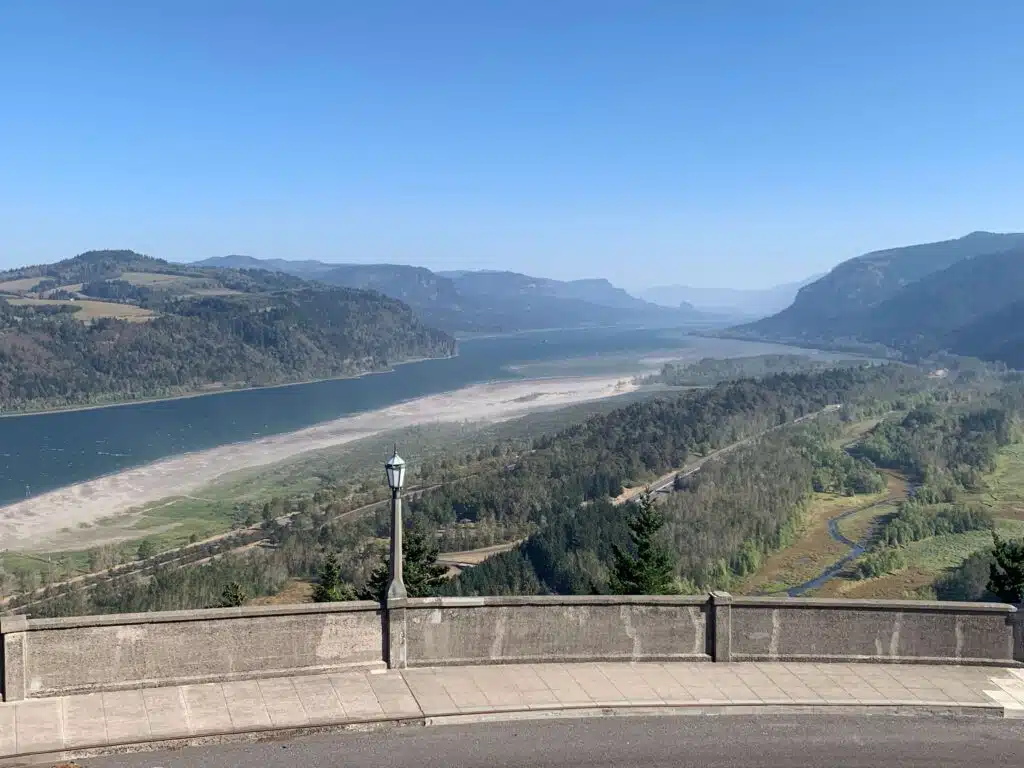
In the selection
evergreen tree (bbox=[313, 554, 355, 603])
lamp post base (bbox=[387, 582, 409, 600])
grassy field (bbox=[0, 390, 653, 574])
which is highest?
lamp post base (bbox=[387, 582, 409, 600])

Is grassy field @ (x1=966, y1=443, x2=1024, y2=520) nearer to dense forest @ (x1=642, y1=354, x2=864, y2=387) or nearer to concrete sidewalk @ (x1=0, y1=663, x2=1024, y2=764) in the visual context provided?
concrete sidewalk @ (x1=0, y1=663, x2=1024, y2=764)

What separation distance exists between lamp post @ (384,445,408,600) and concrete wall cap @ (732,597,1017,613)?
4.88 metres

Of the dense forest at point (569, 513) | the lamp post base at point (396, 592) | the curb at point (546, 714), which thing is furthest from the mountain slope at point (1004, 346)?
the lamp post base at point (396, 592)

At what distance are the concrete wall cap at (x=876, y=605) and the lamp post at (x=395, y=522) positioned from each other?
4880mm

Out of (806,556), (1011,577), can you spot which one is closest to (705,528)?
(806,556)

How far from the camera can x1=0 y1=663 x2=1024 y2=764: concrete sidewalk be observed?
38.1 ft

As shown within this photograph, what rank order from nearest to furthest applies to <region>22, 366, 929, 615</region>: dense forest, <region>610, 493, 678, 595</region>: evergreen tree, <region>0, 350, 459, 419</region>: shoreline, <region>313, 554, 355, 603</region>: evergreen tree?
<region>610, 493, 678, 595</region>: evergreen tree
<region>313, 554, 355, 603</region>: evergreen tree
<region>22, 366, 929, 615</region>: dense forest
<region>0, 350, 459, 419</region>: shoreline

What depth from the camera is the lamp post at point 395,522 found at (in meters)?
13.5

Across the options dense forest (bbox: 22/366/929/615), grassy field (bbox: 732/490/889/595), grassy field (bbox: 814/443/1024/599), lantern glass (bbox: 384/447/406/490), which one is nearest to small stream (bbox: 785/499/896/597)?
grassy field (bbox: 732/490/889/595)

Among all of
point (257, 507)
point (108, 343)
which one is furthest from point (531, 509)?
point (108, 343)

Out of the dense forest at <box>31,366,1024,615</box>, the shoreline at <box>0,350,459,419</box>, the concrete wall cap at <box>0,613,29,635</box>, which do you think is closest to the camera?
the concrete wall cap at <box>0,613,29,635</box>

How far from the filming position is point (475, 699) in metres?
12.9

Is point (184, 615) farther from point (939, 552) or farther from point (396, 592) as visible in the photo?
point (939, 552)

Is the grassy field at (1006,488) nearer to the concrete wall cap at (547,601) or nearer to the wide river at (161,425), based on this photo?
the concrete wall cap at (547,601)
